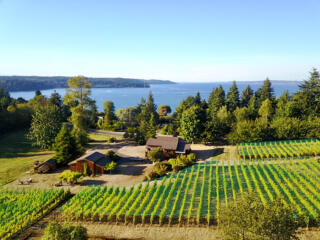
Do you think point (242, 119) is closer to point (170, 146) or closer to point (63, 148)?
point (170, 146)

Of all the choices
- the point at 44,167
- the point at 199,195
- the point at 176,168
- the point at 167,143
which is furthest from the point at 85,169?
the point at 199,195

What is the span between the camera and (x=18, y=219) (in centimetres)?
2166

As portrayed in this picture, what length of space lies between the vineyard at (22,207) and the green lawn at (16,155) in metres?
7.00

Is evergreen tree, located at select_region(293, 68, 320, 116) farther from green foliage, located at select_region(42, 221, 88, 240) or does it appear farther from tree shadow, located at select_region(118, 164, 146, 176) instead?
green foliage, located at select_region(42, 221, 88, 240)

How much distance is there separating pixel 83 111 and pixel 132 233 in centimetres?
3710

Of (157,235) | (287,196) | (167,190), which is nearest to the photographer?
(157,235)

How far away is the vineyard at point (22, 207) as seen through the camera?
67.6 ft

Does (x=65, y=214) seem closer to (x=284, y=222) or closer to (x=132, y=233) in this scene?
(x=132, y=233)

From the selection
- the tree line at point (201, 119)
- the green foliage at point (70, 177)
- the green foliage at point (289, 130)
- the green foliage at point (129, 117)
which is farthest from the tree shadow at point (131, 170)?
the green foliage at point (129, 117)

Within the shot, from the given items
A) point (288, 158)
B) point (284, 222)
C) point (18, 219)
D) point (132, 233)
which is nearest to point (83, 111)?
point (18, 219)

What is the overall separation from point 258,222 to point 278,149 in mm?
31052

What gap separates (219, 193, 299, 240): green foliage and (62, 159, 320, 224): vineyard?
5741 mm

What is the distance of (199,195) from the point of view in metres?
25.0

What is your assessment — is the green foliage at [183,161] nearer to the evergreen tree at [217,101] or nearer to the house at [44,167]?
the house at [44,167]
